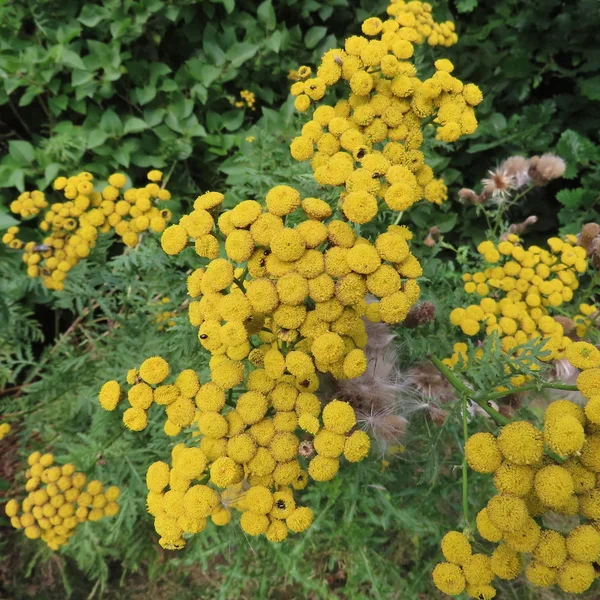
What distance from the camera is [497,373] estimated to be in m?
1.66

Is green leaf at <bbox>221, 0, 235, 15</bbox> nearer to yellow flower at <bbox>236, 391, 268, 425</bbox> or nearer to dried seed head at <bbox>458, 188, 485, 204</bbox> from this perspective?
dried seed head at <bbox>458, 188, 485, 204</bbox>

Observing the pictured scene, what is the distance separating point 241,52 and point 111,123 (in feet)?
3.81

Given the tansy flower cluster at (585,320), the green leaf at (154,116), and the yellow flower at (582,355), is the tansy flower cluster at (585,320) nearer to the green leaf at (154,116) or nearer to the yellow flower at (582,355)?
the yellow flower at (582,355)

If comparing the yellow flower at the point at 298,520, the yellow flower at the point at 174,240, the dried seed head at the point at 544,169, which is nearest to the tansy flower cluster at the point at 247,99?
the dried seed head at the point at 544,169

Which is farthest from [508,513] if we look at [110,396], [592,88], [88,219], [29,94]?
[29,94]

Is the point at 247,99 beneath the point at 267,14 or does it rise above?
beneath

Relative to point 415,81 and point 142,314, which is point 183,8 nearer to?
point 142,314

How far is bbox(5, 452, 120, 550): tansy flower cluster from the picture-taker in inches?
89.0

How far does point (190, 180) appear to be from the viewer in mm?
3969

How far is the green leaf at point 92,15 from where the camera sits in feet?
11.1

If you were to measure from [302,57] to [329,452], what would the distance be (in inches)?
141

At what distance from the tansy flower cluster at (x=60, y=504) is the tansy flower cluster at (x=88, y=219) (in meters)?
1.01

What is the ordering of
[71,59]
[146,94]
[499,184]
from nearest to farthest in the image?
[499,184]
[71,59]
[146,94]

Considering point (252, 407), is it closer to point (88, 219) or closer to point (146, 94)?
point (88, 219)
